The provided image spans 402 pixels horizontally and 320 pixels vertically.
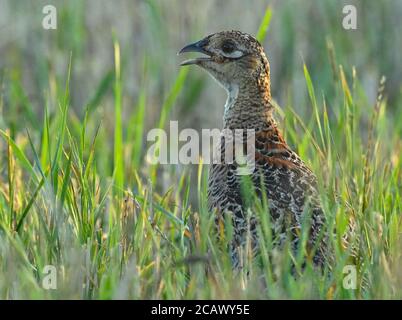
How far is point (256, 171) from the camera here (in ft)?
16.9

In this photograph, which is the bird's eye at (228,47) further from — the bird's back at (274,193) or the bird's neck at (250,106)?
the bird's back at (274,193)

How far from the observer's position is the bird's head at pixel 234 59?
5.74 m

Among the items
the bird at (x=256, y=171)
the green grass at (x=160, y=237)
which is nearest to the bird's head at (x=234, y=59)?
the bird at (x=256, y=171)

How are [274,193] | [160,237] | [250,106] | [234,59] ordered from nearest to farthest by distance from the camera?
1. [274,193]
2. [160,237]
3. [250,106]
4. [234,59]

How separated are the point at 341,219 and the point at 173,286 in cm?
80

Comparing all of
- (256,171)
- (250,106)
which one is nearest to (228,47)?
(250,106)

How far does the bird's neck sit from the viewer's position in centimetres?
561

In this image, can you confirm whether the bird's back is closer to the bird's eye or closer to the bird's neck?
the bird's neck

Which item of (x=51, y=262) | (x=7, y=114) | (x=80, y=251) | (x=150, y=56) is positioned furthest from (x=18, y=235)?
(x=150, y=56)

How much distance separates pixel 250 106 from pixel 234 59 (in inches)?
11.9

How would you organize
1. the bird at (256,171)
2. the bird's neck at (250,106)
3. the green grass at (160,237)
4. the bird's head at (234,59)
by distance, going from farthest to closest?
the bird's head at (234,59), the bird's neck at (250,106), the bird at (256,171), the green grass at (160,237)

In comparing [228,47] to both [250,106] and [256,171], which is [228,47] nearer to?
[250,106]

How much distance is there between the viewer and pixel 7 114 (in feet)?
26.1
